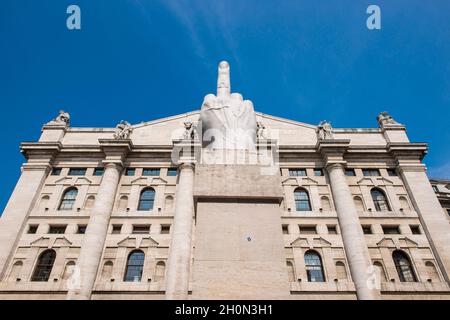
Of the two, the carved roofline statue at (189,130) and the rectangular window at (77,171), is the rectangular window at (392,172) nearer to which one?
the carved roofline statue at (189,130)

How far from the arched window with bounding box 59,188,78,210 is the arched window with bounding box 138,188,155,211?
6.16 meters

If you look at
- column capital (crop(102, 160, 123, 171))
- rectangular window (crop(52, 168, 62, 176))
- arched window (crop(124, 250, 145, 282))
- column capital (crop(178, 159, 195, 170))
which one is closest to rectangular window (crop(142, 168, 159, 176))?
column capital (crop(102, 160, 123, 171))

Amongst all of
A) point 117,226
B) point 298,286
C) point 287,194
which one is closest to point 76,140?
point 117,226

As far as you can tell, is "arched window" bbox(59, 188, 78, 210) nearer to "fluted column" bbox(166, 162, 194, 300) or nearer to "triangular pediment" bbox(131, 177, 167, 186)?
"triangular pediment" bbox(131, 177, 167, 186)

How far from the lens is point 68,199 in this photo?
95.9 ft

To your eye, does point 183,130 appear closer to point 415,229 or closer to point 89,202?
point 89,202

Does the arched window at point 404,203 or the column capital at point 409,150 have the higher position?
the column capital at point 409,150

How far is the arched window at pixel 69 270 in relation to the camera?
79.5 ft

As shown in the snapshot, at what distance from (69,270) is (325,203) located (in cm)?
2226

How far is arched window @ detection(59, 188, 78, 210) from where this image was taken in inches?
1129

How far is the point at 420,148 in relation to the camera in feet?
101

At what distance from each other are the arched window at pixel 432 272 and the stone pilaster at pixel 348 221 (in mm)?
5071

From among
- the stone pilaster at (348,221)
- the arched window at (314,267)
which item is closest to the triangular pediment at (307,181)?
the stone pilaster at (348,221)
